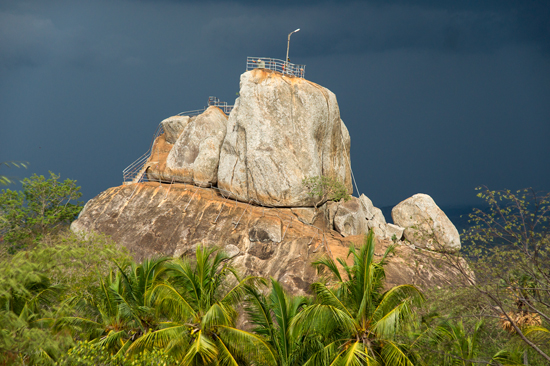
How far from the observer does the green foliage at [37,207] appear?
3438 centimetres

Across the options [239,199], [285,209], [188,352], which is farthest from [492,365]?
[239,199]

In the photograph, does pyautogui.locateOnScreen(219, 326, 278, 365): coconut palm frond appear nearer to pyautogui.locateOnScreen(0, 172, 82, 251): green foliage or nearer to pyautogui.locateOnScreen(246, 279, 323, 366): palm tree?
pyautogui.locateOnScreen(246, 279, 323, 366): palm tree

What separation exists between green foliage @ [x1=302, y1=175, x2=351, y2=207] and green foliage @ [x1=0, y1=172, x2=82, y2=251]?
22189 mm

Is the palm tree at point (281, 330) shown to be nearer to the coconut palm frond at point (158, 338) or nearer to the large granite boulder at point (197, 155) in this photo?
the coconut palm frond at point (158, 338)

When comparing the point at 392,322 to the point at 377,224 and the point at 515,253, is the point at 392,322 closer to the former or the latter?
the point at 515,253

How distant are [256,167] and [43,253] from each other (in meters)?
20.0

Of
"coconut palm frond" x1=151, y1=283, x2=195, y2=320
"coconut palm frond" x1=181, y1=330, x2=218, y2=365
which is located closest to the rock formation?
"coconut palm frond" x1=151, y1=283, x2=195, y2=320

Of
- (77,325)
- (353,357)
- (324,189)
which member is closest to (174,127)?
(324,189)

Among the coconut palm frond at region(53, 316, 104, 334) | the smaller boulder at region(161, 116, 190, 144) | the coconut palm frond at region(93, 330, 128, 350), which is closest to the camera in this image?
the coconut palm frond at region(93, 330, 128, 350)

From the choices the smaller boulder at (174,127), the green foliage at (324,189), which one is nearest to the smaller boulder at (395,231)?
the green foliage at (324,189)

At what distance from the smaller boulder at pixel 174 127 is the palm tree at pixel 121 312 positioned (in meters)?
28.6

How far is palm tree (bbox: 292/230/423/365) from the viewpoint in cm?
1323

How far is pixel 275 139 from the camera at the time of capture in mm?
34625

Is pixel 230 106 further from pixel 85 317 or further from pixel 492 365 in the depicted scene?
pixel 492 365
